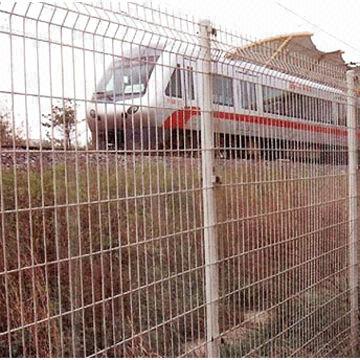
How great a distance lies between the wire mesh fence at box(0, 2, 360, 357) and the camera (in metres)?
2.28

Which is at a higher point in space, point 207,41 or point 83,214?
point 207,41

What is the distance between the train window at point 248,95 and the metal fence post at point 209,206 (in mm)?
465

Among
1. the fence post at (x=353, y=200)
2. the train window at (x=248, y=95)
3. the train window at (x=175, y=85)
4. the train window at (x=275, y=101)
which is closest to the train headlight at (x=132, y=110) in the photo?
the train window at (x=175, y=85)

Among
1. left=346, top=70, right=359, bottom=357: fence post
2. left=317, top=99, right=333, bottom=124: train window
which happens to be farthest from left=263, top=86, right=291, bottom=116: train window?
left=346, top=70, right=359, bottom=357: fence post

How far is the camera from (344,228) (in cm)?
528

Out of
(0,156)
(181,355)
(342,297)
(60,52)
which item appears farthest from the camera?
(342,297)

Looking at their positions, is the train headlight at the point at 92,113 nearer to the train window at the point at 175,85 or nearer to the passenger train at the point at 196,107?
the passenger train at the point at 196,107

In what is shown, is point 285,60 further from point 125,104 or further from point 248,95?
point 125,104

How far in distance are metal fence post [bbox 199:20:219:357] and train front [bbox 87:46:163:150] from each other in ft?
1.40

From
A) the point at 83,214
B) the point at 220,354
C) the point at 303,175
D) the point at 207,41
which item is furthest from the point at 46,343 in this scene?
the point at 303,175

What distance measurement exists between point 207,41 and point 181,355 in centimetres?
165

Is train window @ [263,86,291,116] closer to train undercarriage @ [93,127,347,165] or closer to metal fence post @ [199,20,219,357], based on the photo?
train undercarriage @ [93,127,347,165]

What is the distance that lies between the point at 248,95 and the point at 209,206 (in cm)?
91

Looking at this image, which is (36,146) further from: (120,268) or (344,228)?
(344,228)
